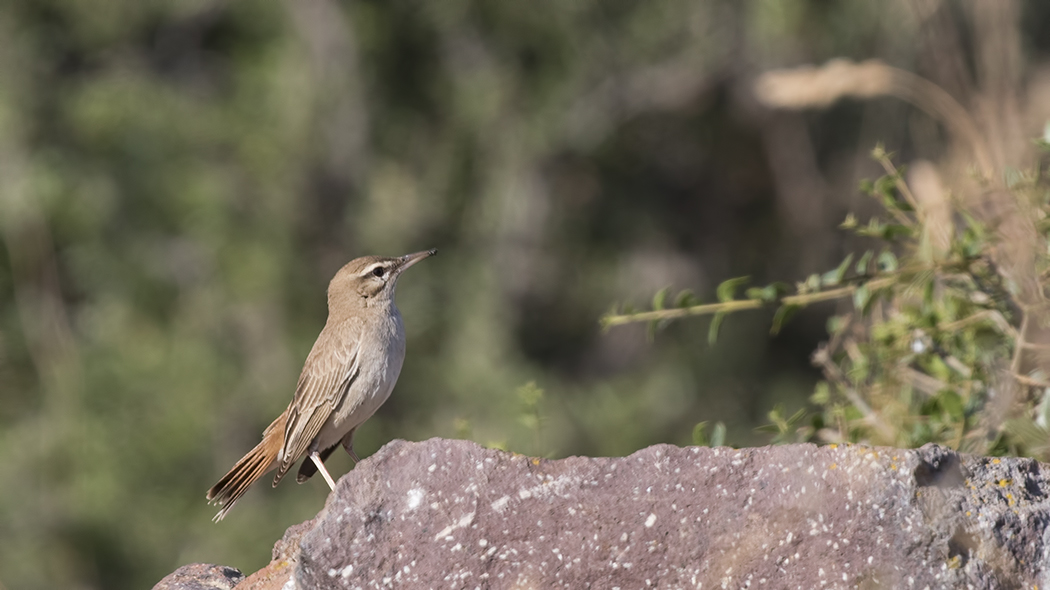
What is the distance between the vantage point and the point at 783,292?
4910mm

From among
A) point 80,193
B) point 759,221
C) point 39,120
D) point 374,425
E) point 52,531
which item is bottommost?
point 759,221

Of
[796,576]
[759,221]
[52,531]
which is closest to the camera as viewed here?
[796,576]

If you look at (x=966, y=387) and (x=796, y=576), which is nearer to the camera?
(x=796, y=576)

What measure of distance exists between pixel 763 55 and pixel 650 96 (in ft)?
4.44

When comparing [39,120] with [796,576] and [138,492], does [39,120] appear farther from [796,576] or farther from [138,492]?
[796,576]

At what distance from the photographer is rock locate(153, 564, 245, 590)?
4155mm

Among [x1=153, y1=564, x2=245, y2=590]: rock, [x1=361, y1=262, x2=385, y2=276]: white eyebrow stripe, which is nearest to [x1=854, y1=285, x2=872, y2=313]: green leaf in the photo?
[x1=361, y1=262, x2=385, y2=276]: white eyebrow stripe

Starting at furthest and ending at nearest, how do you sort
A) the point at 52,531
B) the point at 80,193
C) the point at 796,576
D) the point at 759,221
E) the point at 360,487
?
the point at 759,221, the point at 80,193, the point at 52,531, the point at 360,487, the point at 796,576

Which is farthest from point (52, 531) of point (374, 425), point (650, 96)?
point (650, 96)

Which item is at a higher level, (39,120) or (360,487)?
(39,120)

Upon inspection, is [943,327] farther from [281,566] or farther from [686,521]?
[281,566]

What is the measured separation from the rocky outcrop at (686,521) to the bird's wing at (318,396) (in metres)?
1.73

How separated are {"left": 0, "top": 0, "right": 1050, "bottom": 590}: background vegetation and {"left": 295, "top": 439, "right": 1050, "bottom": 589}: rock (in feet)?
25.8

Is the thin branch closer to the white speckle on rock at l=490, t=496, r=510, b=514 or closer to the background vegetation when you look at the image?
the white speckle on rock at l=490, t=496, r=510, b=514
